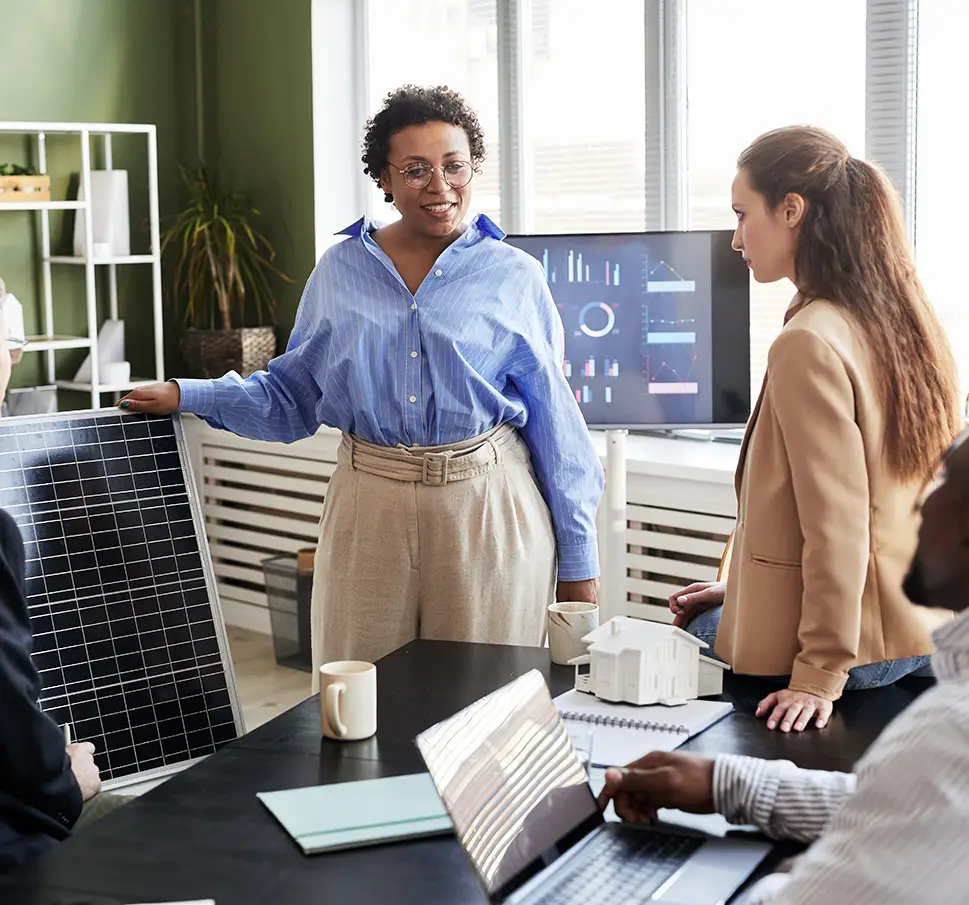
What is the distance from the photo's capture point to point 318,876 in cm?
133

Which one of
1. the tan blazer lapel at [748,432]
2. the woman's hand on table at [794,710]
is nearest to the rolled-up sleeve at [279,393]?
the tan blazer lapel at [748,432]

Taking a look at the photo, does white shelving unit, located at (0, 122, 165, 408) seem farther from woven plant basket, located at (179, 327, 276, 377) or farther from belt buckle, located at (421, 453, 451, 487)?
belt buckle, located at (421, 453, 451, 487)

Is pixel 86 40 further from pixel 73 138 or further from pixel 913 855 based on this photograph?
pixel 913 855

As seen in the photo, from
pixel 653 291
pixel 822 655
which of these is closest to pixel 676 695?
pixel 822 655

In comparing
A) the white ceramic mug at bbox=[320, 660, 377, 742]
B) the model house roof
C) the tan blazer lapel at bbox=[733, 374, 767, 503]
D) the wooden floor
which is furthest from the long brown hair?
the wooden floor

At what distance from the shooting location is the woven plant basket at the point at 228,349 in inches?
179

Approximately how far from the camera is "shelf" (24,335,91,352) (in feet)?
14.1

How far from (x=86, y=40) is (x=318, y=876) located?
3901 millimetres

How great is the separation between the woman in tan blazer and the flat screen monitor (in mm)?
1200

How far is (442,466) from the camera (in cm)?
247

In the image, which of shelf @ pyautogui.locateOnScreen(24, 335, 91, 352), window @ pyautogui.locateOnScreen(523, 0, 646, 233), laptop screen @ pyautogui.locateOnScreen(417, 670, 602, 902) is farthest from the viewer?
shelf @ pyautogui.locateOnScreen(24, 335, 91, 352)

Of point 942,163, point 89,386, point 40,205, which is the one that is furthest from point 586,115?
point 89,386

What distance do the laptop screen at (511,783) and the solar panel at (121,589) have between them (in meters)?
1.10

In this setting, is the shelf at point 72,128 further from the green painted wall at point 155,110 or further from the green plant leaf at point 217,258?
the green plant leaf at point 217,258
